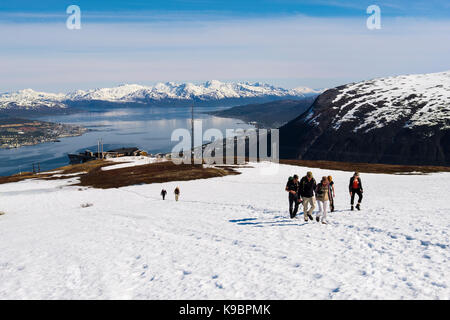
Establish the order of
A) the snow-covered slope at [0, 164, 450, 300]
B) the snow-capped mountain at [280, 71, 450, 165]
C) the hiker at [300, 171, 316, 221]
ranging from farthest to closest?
the snow-capped mountain at [280, 71, 450, 165] → the hiker at [300, 171, 316, 221] → the snow-covered slope at [0, 164, 450, 300]

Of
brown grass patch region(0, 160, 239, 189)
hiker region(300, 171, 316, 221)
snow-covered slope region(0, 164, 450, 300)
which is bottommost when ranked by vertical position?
brown grass patch region(0, 160, 239, 189)

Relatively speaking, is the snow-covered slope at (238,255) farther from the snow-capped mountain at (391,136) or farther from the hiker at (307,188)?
the snow-capped mountain at (391,136)

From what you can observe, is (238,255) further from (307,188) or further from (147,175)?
(147,175)

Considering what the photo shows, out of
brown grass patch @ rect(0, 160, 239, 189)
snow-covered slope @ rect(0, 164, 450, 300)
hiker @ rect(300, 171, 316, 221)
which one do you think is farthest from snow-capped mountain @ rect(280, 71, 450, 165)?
hiker @ rect(300, 171, 316, 221)

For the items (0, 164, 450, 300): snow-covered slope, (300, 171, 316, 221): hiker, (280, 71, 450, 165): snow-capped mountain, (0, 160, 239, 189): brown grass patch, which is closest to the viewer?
(0, 164, 450, 300): snow-covered slope

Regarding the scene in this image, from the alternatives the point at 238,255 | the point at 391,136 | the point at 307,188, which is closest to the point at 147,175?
the point at 307,188

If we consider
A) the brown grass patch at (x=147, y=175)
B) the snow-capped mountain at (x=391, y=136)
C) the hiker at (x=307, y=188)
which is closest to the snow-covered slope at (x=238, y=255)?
the hiker at (x=307, y=188)

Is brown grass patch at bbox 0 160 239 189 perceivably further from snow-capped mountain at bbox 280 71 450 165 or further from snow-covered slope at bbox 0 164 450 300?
snow-capped mountain at bbox 280 71 450 165

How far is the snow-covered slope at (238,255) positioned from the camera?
421 inches

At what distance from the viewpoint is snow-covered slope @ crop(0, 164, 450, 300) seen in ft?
35.1

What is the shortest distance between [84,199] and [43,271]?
2892 centimetres
